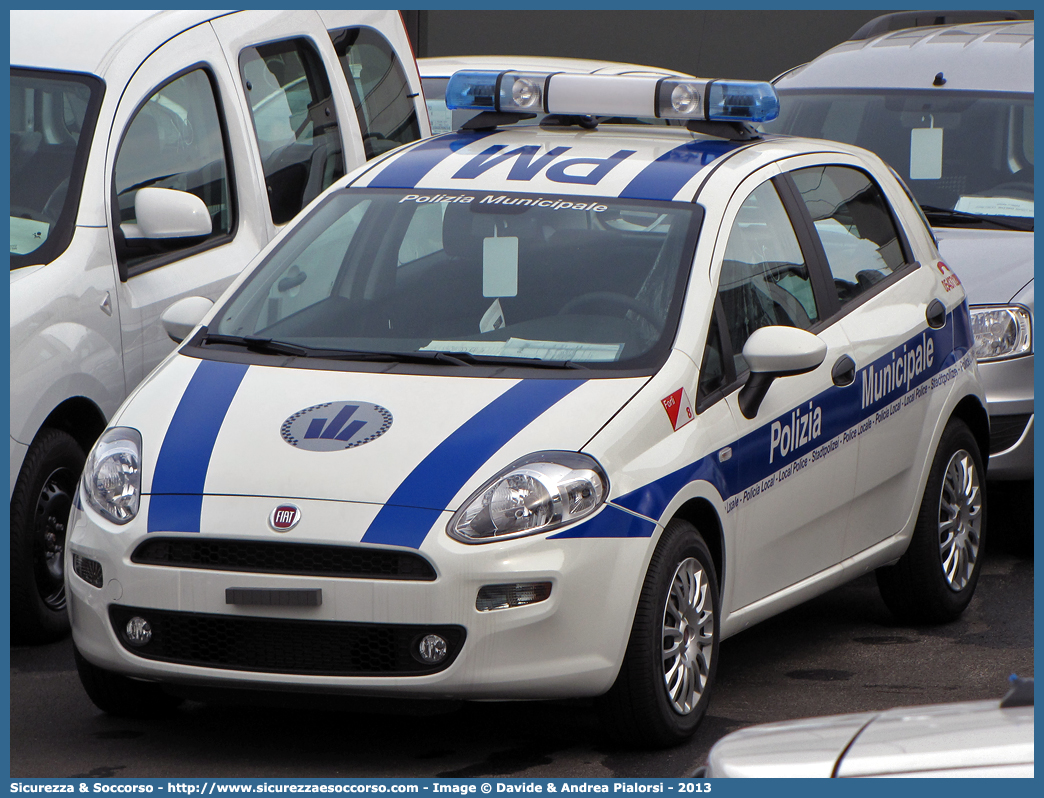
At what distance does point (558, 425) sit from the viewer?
14.2 ft

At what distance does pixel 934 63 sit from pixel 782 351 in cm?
395

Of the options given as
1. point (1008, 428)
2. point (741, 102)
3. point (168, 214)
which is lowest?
point (1008, 428)

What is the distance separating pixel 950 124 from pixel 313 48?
2.97 meters

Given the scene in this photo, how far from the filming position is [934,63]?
319 inches

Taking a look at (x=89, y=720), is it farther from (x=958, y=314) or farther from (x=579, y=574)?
(x=958, y=314)

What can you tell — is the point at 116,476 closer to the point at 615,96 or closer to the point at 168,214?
the point at 168,214

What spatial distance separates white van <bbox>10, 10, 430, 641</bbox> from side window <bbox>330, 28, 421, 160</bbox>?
0.24 metres

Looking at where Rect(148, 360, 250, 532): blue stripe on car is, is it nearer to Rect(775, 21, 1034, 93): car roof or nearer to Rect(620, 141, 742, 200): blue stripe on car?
Rect(620, 141, 742, 200): blue stripe on car

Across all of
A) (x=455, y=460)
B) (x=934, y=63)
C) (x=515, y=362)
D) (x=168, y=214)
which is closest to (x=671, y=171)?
(x=515, y=362)

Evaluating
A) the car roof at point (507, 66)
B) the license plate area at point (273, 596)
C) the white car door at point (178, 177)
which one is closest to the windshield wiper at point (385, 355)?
the license plate area at point (273, 596)

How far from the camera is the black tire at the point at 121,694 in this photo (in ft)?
15.2

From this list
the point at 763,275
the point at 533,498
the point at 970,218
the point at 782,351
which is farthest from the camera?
the point at 970,218

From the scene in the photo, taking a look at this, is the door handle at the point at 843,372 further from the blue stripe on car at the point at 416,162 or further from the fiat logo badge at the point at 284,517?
the fiat logo badge at the point at 284,517

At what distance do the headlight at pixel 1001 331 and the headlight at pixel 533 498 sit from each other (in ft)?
9.05
